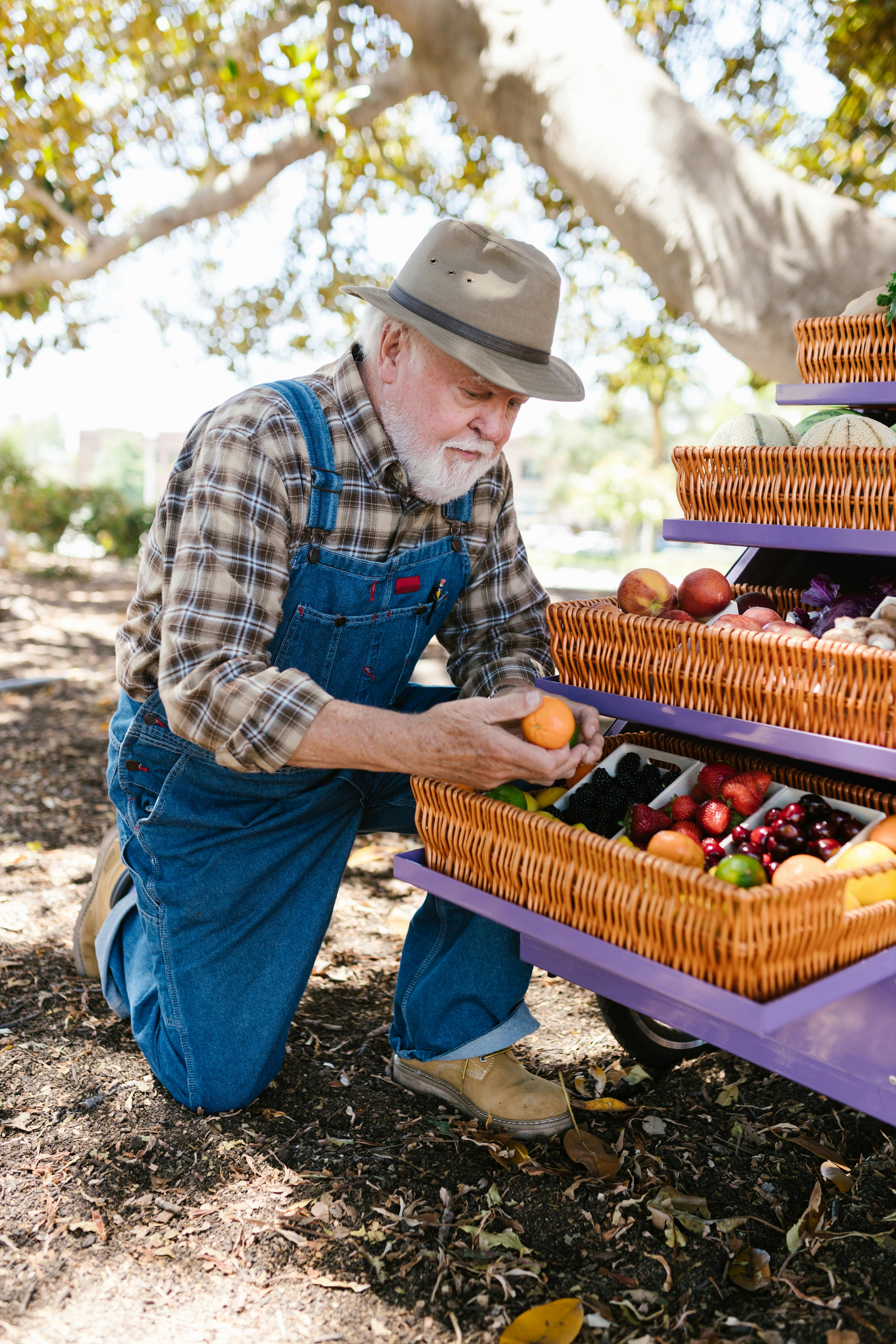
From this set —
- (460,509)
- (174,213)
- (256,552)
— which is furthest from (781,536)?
Answer: (174,213)

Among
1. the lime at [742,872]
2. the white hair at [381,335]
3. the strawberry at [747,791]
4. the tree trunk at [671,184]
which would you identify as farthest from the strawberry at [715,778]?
the tree trunk at [671,184]

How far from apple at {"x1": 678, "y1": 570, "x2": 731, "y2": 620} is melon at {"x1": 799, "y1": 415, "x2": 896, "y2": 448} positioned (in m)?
0.31

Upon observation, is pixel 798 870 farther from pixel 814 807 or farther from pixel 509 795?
pixel 509 795

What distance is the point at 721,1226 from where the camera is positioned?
1.86 metres

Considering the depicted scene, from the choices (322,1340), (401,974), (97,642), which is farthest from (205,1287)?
(97,642)

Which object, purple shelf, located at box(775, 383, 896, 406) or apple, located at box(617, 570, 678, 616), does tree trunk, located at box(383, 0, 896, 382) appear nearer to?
purple shelf, located at box(775, 383, 896, 406)

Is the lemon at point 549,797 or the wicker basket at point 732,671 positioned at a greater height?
the wicker basket at point 732,671

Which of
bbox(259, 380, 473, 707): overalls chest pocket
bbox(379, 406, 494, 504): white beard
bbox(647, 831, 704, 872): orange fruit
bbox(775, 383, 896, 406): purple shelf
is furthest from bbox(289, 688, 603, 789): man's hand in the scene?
bbox(775, 383, 896, 406): purple shelf

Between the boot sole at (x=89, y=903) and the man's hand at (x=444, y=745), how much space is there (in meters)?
1.11

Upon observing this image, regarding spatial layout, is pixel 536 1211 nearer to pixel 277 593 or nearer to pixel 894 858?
pixel 894 858

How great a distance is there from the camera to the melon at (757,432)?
6.95ft

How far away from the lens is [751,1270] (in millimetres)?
1737

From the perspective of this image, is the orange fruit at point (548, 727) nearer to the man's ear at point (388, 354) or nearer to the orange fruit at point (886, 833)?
the orange fruit at point (886, 833)

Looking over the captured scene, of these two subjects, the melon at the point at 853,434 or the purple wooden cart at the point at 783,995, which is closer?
the purple wooden cart at the point at 783,995
